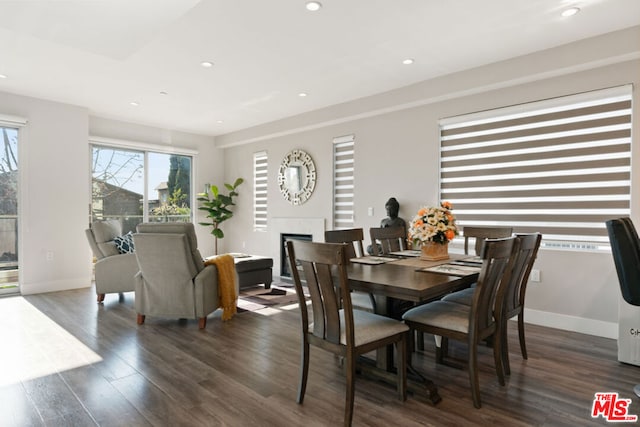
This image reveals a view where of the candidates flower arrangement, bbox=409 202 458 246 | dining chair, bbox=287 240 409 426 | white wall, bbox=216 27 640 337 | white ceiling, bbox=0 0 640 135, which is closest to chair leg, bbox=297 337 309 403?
dining chair, bbox=287 240 409 426

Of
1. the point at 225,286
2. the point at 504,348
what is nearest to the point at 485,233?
the point at 504,348

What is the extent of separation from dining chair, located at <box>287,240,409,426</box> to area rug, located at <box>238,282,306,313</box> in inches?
92.0

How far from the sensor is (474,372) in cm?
212

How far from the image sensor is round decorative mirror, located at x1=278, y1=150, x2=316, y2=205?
19.7ft

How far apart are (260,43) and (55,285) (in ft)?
15.1

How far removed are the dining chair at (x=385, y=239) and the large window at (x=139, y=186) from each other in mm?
4894

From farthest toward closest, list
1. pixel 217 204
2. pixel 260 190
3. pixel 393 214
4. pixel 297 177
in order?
pixel 217 204 < pixel 260 190 < pixel 297 177 < pixel 393 214

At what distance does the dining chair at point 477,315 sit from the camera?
2.08 metres

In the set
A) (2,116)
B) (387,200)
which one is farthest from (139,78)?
(387,200)

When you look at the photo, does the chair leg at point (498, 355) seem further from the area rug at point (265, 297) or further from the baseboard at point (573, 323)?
the area rug at point (265, 297)

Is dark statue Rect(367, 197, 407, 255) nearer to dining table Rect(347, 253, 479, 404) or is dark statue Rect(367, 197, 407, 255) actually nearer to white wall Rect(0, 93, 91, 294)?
dining table Rect(347, 253, 479, 404)

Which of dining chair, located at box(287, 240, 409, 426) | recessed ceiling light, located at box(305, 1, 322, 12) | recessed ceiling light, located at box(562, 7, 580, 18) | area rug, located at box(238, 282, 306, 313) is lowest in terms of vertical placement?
area rug, located at box(238, 282, 306, 313)

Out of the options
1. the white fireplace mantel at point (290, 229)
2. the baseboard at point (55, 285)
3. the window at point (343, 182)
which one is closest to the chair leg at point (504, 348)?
the window at point (343, 182)

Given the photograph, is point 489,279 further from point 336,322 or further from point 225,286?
point 225,286
